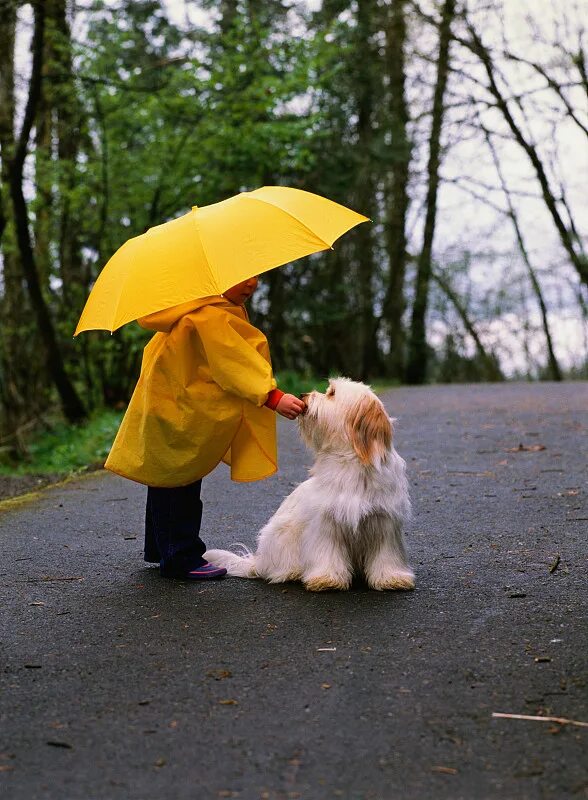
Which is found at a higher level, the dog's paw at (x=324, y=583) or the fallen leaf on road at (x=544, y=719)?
the dog's paw at (x=324, y=583)

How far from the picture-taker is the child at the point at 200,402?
4836 mm

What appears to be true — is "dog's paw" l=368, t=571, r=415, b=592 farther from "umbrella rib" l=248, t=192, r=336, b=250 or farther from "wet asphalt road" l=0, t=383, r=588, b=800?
"umbrella rib" l=248, t=192, r=336, b=250

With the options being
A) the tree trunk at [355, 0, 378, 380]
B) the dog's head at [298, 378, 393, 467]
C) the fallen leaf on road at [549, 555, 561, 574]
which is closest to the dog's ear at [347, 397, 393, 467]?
the dog's head at [298, 378, 393, 467]

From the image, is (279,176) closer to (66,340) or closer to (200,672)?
(66,340)

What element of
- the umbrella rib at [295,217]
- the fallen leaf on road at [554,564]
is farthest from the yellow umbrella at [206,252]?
the fallen leaf on road at [554,564]

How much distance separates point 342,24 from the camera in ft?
60.2

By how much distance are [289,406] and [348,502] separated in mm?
559

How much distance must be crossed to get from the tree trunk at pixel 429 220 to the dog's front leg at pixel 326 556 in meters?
19.0

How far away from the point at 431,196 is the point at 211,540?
1856cm

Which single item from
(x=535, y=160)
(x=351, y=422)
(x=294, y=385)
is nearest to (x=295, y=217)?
(x=351, y=422)

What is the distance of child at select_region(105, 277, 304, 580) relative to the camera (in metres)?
4.84

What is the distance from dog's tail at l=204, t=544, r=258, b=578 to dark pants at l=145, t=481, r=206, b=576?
11cm

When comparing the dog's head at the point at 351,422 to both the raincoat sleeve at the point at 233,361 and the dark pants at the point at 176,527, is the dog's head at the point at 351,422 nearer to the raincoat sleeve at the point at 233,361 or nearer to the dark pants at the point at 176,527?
the raincoat sleeve at the point at 233,361

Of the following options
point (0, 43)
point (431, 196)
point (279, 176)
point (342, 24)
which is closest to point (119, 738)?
point (0, 43)
